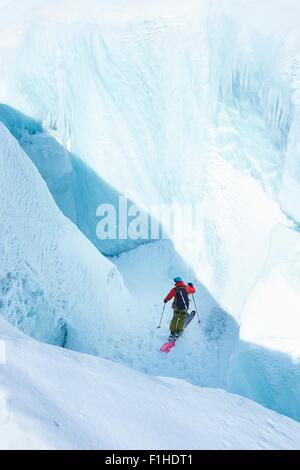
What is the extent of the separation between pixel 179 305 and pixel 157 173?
382 cm

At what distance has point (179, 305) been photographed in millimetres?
7684

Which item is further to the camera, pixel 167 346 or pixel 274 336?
pixel 167 346

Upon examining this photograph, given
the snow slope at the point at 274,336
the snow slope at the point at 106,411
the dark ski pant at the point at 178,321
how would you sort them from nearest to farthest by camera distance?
the snow slope at the point at 106,411
the snow slope at the point at 274,336
the dark ski pant at the point at 178,321

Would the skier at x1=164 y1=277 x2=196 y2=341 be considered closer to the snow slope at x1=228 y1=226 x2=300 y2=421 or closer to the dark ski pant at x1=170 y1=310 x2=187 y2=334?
the dark ski pant at x1=170 y1=310 x2=187 y2=334

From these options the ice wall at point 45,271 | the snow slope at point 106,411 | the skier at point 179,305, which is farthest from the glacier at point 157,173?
the snow slope at point 106,411

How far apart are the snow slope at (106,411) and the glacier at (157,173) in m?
2.48

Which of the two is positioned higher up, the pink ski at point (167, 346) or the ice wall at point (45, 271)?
the ice wall at point (45, 271)

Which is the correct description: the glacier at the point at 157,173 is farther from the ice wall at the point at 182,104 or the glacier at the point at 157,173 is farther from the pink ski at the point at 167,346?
the pink ski at the point at 167,346

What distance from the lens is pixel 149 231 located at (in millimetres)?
10383

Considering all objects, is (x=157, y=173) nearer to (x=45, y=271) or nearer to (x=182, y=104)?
(x=182, y=104)

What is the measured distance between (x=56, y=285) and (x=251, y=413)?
3745 mm

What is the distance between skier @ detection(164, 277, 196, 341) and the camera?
7.68 metres

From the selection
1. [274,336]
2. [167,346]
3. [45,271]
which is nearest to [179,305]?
[167,346]

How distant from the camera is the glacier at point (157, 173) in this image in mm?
6348
